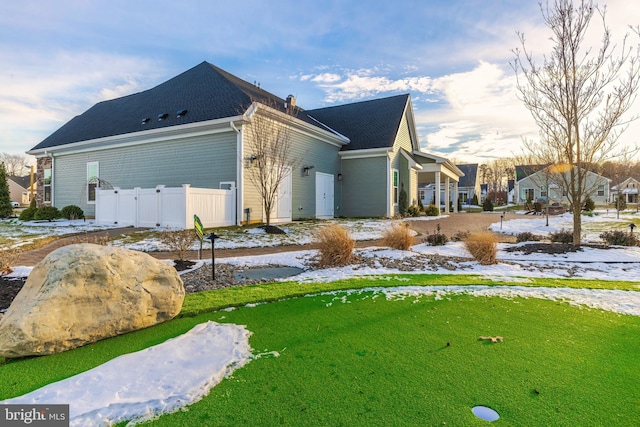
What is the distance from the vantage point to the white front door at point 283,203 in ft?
48.9

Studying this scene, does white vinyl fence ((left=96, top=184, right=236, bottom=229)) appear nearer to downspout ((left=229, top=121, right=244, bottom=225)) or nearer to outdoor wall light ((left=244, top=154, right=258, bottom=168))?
downspout ((left=229, top=121, right=244, bottom=225))

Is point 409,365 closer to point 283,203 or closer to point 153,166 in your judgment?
point 283,203

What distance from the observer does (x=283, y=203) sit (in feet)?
50.3

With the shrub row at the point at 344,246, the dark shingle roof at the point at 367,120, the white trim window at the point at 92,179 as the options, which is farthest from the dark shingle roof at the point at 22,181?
the shrub row at the point at 344,246

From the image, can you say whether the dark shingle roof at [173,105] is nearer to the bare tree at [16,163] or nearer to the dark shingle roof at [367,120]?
the dark shingle roof at [367,120]

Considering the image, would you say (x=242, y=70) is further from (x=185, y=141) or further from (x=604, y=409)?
(x=604, y=409)

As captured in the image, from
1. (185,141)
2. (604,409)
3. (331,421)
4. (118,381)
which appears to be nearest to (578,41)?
(604,409)

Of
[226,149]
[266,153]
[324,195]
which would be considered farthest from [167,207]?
[324,195]

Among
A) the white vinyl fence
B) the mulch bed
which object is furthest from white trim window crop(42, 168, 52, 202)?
the mulch bed

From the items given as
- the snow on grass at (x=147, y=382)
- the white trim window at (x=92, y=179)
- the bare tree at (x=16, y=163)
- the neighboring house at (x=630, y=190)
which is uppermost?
the bare tree at (x=16, y=163)

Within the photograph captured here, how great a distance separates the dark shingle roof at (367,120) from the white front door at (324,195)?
248cm

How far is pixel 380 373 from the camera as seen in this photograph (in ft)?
8.00

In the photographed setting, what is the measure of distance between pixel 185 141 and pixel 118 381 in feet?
44.5

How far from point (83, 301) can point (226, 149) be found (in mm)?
11171
